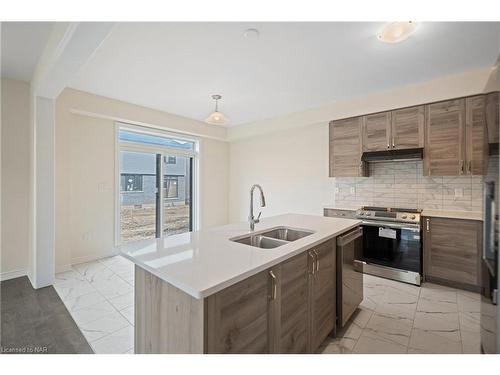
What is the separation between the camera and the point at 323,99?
3.76 meters

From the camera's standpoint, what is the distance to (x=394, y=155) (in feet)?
10.5

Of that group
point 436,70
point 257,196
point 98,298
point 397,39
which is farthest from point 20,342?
point 436,70

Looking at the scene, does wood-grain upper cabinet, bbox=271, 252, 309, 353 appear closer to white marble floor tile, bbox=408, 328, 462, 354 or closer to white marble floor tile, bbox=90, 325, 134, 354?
white marble floor tile, bbox=408, 328, 462, 354

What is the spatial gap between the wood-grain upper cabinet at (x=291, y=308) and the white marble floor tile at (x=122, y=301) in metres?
1.84

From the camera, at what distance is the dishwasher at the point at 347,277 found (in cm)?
192

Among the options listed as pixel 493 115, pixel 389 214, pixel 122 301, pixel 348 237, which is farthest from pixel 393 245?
pixel 122 301

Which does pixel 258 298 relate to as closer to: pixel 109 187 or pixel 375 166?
pixel 375 166

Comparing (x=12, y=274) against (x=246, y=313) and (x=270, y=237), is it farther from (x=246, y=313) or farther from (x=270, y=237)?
(x=246, y=313)

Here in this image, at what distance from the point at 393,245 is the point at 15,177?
4931 mm

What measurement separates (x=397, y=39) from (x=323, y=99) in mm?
1878

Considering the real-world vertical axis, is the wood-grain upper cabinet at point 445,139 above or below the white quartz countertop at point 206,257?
above

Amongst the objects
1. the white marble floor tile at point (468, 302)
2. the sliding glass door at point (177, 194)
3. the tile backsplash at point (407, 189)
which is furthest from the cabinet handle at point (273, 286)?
the sliding glass door at point (177, 194)

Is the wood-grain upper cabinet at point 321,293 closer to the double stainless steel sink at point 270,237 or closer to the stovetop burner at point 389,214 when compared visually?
the double stainless steel sink at point 270,237

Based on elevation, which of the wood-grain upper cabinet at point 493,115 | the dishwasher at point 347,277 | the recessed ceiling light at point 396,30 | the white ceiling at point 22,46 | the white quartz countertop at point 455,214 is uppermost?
the white ceiling at point 22,46
